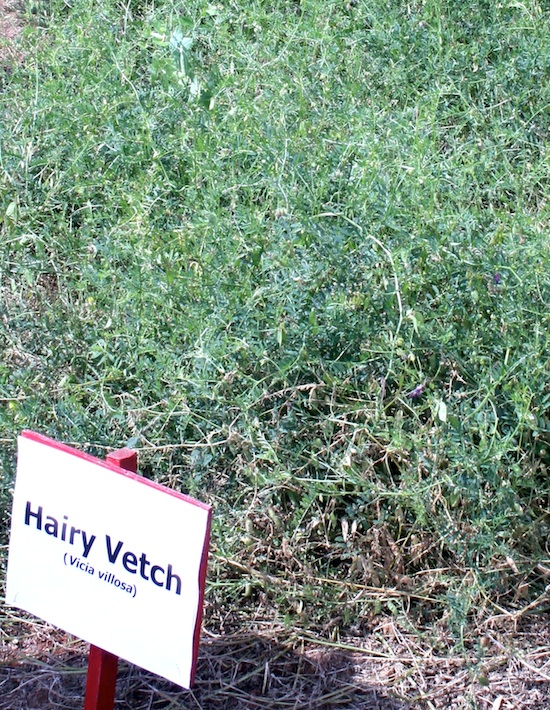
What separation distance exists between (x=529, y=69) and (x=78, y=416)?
2.04 metres

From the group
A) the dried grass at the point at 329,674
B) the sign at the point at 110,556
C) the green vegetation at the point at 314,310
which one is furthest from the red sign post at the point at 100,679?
the green vegetation at the point at 314,310

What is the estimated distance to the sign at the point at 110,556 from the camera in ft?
5.77

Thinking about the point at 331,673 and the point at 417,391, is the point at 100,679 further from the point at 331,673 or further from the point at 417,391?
the point at 417,391

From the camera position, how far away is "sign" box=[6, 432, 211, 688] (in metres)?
1.76

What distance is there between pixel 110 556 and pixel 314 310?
0.93 metres

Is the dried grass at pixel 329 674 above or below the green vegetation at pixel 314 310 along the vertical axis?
below

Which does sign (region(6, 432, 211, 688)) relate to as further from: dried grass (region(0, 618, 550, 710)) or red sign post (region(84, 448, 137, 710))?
dried grass (region(0, 618, 550, 710))

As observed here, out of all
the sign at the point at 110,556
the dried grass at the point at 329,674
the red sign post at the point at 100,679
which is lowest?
the dried grass at the point at 329,674

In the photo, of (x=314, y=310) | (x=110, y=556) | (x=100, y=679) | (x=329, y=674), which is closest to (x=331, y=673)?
(x=329, y=674)

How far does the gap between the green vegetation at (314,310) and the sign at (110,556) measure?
0.57 metres

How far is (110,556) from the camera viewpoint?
6.03 ft

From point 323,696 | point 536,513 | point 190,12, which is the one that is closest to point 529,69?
point 190,12

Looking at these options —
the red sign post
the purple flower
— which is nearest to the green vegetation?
the purple flower

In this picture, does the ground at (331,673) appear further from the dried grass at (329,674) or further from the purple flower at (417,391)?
the purple flower at (417,391)
